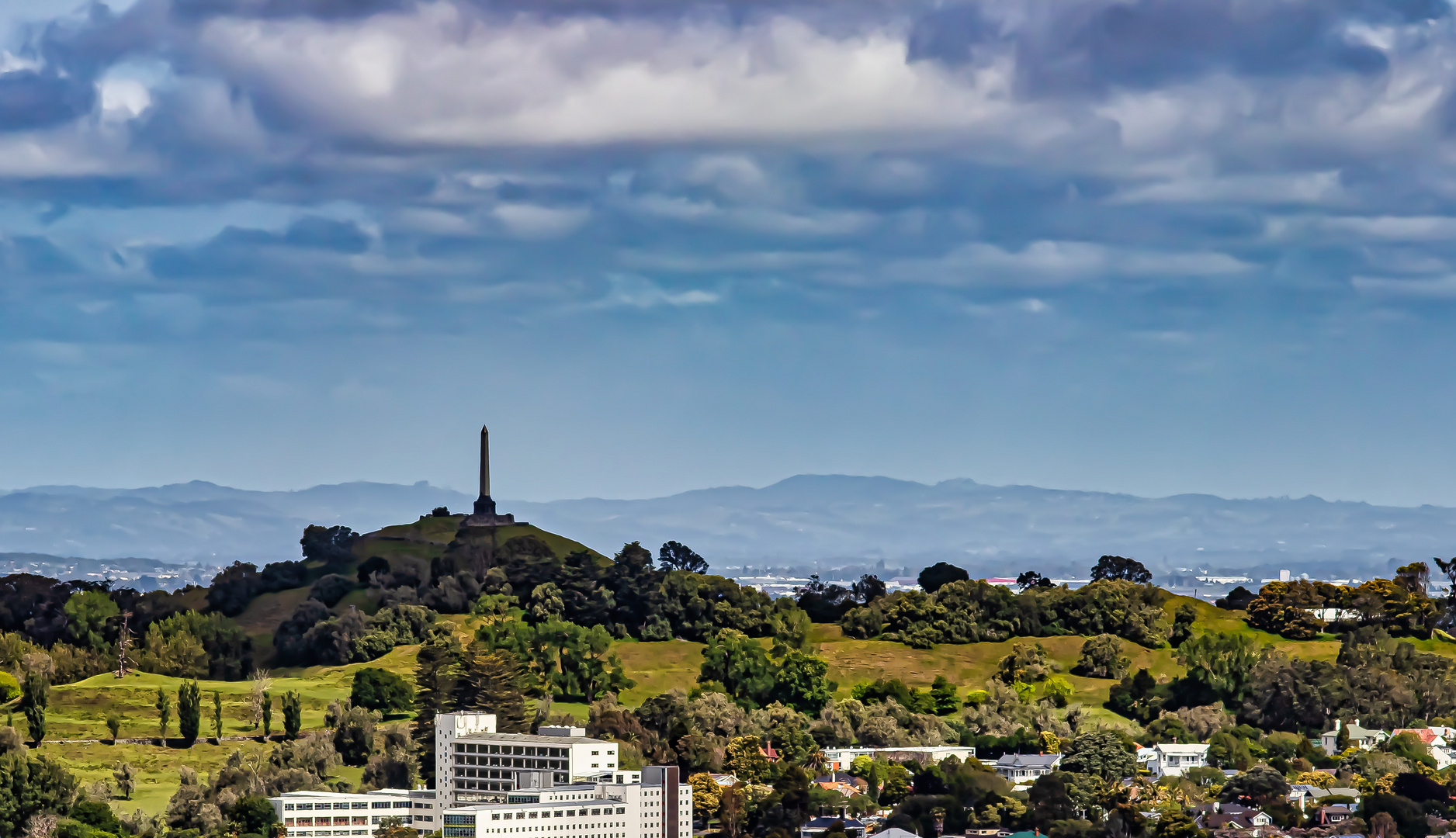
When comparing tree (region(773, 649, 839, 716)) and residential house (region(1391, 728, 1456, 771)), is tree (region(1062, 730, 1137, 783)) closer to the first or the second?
residential house (region(1391, 728, 1456, 771))

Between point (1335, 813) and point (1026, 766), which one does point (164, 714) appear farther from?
point (1335, 813)

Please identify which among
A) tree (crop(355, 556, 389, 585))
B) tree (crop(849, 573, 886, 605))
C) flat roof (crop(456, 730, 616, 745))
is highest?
tree (crop(355, 556, 389, 585))

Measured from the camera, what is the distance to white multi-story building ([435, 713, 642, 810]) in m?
118

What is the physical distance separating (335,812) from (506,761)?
11506mm

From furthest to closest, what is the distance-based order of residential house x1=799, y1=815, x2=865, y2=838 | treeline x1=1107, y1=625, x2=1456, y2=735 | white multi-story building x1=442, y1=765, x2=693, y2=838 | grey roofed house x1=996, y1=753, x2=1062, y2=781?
treeline x1=1107, y1=625, x2=1456, y2=735, grey roofed house x1=996, y1=753, x2=1062, y2=781, residential house x1=799, y1=815, x2=865, y2=838, white multi-story building x1=442, y1=765, x2=693, y2=838

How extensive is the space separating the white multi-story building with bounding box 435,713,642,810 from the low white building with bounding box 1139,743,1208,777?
109ft

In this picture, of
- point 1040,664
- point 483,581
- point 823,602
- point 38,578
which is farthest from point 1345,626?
point 38,578

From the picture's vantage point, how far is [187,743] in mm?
138625

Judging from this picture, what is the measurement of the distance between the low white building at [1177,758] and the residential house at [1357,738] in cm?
984

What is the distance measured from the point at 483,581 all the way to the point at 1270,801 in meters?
80.8

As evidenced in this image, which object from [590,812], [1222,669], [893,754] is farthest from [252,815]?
[1222,669]

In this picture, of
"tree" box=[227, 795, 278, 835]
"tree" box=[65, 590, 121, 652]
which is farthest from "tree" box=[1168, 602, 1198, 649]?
"tree" box=[227, 795, 278, 835]

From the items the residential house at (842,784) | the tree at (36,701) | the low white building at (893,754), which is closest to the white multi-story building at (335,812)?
the residential house at (842,784)

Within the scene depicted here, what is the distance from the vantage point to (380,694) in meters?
147
